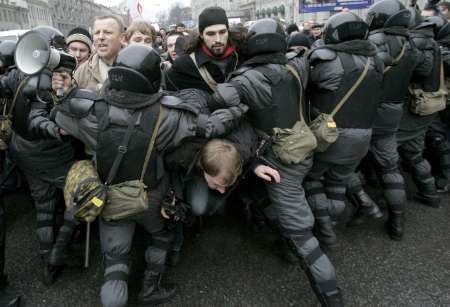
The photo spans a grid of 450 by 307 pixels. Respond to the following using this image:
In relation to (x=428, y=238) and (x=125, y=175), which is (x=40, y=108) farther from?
(x=428, y=238)

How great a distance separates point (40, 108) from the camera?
2.60 metres

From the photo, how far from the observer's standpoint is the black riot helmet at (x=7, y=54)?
3178 millimetres

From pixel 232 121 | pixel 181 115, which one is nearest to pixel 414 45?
pixel 232 121

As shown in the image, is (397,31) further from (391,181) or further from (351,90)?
(391,181)

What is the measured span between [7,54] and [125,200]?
89.5 inches

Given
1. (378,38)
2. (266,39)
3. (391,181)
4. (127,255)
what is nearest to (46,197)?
(127,255)

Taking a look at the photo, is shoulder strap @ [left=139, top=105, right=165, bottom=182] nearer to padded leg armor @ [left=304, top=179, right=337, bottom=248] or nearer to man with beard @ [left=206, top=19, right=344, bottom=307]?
man with beard @ [left=206, top=19, right=344, bottom=307]

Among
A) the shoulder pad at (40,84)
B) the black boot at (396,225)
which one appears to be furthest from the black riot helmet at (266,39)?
the black boot at (396,225)

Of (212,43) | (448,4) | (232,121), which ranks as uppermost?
(448,4)

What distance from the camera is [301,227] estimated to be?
2.37m

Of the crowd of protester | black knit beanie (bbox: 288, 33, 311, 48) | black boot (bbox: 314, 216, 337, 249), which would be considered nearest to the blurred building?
black knit beanie (bbox: 288, 33, 311, 48)

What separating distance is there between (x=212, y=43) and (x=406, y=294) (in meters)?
2.53

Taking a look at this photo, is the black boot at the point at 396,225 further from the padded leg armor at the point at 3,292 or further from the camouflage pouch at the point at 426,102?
the padded leg armor at the point at 3,292

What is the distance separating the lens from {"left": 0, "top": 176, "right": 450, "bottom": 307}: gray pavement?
259 cm
